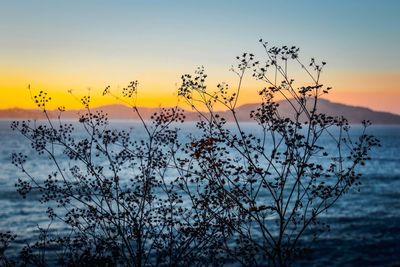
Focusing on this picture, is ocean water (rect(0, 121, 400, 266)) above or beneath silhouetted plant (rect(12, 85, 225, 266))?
beneath

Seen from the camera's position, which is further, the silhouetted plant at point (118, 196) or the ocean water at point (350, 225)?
the ocean water at point (350, 225)

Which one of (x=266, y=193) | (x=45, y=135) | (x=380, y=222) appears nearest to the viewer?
(x=45, y=135)

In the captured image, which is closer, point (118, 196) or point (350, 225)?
point (118, 196)

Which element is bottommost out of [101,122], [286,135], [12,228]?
[12,228]

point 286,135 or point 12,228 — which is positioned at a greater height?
point 286,135

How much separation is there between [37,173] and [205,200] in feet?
290

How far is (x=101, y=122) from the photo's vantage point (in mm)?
11562

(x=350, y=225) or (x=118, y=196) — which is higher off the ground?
(x=118, y=196)

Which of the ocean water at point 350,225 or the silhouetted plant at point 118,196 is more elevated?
the silhouetted plant at point 118,196

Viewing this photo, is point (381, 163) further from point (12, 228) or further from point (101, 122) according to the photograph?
point (101, 122)

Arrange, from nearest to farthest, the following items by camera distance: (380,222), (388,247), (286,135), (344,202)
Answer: (286,135) < (388,247) < (380,222) < (344,202)

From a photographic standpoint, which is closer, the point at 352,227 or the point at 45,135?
the point at 45,135

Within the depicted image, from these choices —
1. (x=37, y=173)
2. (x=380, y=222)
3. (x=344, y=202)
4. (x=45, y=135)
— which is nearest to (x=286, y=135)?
(x=45, y=135)

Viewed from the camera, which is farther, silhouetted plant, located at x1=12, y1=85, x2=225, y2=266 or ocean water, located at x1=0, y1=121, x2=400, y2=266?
ocean water, located at x1=0, y1=121, x2=400, y2=266
